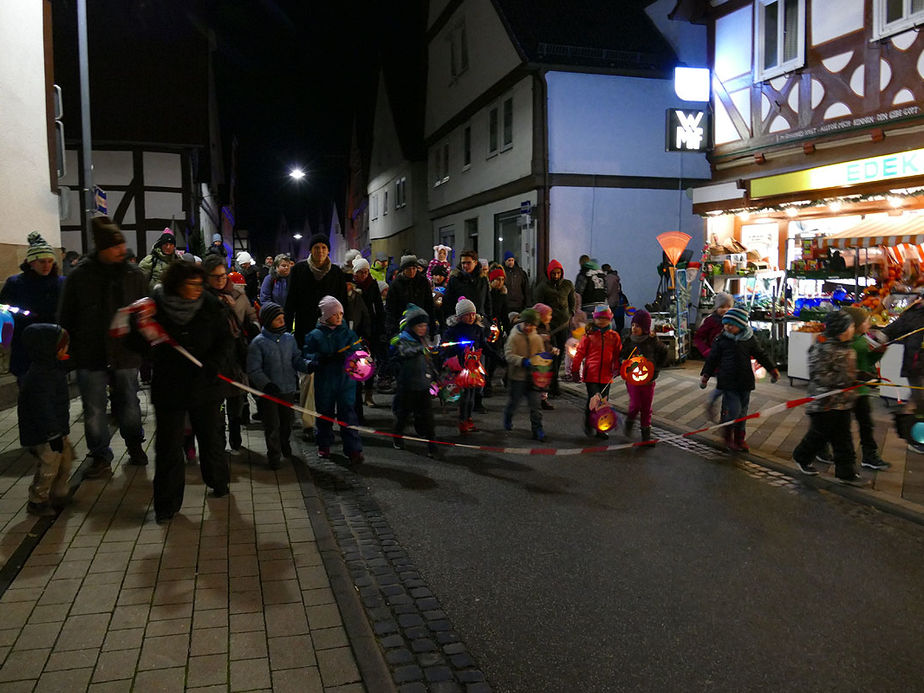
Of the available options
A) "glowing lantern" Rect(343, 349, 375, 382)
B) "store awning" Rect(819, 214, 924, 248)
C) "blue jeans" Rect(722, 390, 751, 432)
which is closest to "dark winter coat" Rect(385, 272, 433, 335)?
"glowing lantern" Rect(343, 349, 375, 382)

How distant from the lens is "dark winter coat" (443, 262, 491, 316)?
11.0 meters

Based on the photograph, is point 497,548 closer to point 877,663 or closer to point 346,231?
point 877,663

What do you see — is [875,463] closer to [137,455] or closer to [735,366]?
[735,366]

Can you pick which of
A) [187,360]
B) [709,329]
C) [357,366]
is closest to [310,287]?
[357,366]

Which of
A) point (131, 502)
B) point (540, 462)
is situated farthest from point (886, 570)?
point (131, 502)

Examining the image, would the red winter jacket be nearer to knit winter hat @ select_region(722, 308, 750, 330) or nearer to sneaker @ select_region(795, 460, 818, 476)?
knit winter hat @ select_region(722, 308, 750, 330)

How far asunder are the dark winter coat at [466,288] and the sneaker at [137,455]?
505 centimetres

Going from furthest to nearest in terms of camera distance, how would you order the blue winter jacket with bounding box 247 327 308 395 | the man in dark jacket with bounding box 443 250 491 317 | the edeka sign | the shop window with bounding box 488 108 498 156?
the shop window with bounding box 488 108 498 156, the edeka sign, the man in dark jacket with bounding box 443 250 491 317, the blue winter jacket with bounding box 247 327 308 395

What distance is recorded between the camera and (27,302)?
21.9 ft

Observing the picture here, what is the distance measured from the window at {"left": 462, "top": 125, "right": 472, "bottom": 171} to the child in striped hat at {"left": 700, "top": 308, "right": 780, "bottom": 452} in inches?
704

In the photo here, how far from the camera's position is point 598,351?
917 centimetres

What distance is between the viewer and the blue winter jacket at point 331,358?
750cm

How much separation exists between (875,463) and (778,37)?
1044cm

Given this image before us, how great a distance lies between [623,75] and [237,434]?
15.3 m
